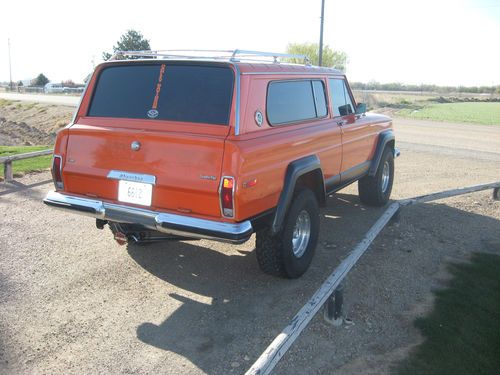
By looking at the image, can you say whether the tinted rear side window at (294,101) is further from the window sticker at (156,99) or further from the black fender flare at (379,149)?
the black fender flare at (379,149)

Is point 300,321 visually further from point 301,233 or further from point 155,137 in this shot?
point 155,137

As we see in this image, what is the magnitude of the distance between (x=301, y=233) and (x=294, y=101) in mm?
1334

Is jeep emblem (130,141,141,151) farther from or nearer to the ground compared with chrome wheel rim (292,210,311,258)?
farther from the ground

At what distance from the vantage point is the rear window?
12.9 feet

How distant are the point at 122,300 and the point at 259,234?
134cm

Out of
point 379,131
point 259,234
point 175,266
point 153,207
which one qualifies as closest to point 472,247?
point 379,131


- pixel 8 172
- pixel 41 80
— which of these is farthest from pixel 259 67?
pixel 41 80

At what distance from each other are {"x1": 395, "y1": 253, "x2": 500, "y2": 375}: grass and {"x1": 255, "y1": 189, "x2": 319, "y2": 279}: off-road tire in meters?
1.20

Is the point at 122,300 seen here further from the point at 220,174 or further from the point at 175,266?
the point at 220,174

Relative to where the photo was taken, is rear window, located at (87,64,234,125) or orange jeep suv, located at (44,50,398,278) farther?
rear window, located at (87,64,234,125)

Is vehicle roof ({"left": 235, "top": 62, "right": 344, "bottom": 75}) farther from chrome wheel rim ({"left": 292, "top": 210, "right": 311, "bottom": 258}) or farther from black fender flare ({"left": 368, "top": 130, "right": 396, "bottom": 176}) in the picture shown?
black fender flare ({"left": 368, "top": 130, "right": 396, "bottom": 176})

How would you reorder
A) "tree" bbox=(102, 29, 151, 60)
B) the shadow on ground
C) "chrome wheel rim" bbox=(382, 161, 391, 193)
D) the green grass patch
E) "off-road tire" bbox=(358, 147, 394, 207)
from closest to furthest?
the shadow on ground, "off-road tire" bbox=(358, 147, 394, 207), "chrome wheel rim" bbox=(382, 161, 391, 193), the green grass patch, "tree" bbox=(102, 29, 151, 60)

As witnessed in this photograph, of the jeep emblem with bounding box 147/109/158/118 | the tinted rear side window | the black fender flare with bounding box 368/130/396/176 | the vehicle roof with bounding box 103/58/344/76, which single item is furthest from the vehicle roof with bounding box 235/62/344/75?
the black fender flare with bounding box 368/130/396/176

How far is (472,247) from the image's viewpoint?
572 centimetres
